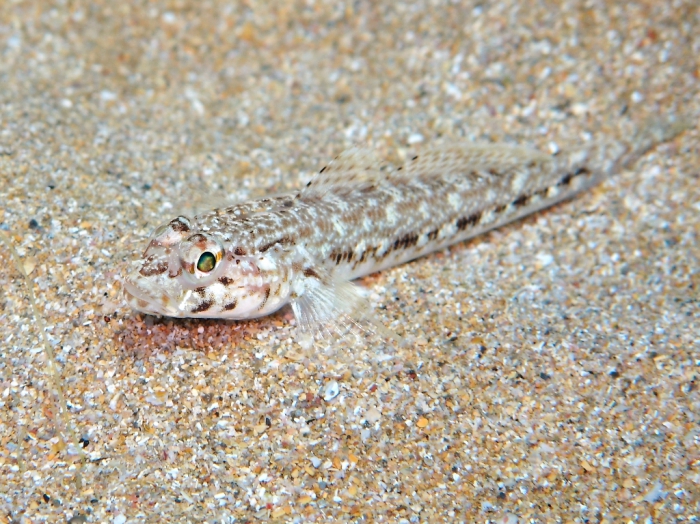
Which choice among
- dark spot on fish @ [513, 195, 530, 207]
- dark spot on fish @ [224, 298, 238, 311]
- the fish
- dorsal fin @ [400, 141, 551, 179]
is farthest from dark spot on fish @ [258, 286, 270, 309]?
dark spot on fish @ [513, 195, 530, 207]

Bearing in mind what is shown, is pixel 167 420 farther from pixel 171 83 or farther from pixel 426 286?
pixel 171 83

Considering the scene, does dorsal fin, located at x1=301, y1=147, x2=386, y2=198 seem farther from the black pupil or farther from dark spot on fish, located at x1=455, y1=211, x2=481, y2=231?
the black pupil

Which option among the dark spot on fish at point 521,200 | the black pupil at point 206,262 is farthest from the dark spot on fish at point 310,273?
the dark spot on fish at point 521,200

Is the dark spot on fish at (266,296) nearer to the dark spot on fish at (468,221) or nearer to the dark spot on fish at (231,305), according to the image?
the dark spot on fish at (231,305)

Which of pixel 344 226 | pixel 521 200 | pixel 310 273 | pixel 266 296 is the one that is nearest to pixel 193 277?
pixel 266 296

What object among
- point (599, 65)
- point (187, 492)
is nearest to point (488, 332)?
point (187, 492)

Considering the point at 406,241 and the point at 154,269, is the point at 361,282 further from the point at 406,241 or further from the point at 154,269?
the point at 154,269
